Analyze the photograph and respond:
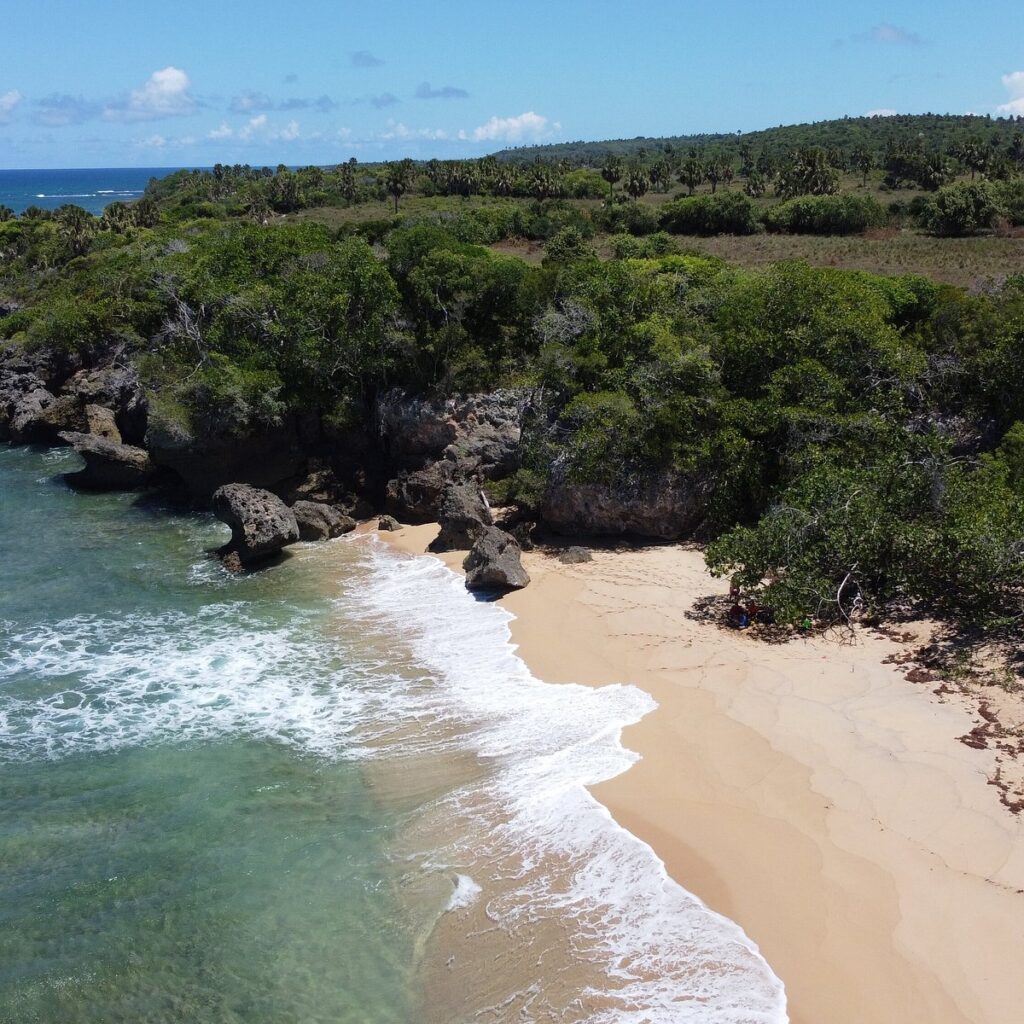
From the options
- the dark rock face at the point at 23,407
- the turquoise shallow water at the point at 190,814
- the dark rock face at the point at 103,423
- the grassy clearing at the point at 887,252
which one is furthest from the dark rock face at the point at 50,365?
the grassy clearing at the point at 887,252

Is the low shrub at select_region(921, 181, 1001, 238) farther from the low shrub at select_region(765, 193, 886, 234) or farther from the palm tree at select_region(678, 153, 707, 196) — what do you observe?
the palm tree at select_region(678, 153, 707, 196)

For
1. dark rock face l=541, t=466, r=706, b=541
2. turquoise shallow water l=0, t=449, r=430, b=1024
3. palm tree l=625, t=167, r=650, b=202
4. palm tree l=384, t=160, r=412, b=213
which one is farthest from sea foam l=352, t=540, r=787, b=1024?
palm tree l=384, t=160, r=412, b=213

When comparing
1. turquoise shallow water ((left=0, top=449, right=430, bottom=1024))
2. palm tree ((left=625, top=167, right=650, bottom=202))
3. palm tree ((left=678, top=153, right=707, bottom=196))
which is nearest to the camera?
turquoise shallow water ((left=0, top=449, right=430, bottom=1024))

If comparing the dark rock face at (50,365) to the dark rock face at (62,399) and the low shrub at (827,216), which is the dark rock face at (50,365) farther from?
the low shrub at (827,216)

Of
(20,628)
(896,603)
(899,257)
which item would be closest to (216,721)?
(20,628)

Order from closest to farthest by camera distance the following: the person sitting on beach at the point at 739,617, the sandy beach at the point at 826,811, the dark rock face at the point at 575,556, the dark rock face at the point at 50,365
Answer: the sandy beach at the point at 826,811, the person sitting on beach at the point at 739,617, the dark rock face at the point at 575,556, the dark rock face at the point at 50,365

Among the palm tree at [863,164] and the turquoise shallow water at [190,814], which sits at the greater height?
the palm tree at [863,164]

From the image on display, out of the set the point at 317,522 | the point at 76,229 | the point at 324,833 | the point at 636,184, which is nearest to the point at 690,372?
the point at 317,522

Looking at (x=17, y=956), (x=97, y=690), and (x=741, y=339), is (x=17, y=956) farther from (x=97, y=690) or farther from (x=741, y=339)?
(x=741, y=339)
